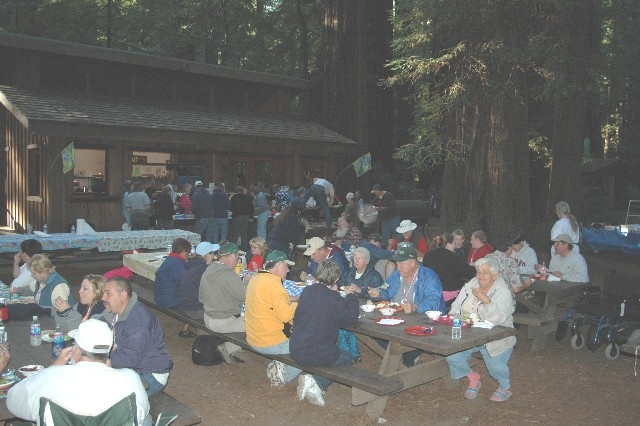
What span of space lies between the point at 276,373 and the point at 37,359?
Result: 7.70ft

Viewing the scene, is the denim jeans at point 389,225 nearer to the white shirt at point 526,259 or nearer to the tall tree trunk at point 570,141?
the tall tree trunk at point 570,141

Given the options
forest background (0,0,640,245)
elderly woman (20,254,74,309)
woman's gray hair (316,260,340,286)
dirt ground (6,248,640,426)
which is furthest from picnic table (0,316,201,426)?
forest background (0,0,640,245)

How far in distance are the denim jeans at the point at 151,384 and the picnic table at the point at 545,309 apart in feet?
15.3

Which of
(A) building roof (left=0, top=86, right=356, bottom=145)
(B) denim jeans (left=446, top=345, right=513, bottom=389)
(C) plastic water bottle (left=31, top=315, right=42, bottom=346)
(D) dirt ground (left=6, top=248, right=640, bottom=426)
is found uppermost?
(A) building roof (left=0, top=86, right=356, bottom=145)

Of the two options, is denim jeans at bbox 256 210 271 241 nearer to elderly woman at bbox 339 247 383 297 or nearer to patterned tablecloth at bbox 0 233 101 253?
patterned tablecloth at bbox 0 233 101 253

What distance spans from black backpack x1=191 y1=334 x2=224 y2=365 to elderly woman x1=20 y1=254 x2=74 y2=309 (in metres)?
1.49

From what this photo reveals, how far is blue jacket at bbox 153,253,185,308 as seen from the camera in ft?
26.6

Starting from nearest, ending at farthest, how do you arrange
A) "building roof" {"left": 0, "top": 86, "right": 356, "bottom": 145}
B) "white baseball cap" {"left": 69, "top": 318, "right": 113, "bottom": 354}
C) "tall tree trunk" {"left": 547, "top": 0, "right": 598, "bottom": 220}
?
1. "white baseball cap" {"left": 69, "top": 318, "right": 113, "bottom": 354}
2. "building roof" {"left": 0, "top": 86, "right": 356, "bottom": 145}
3. "tall tree trunk" {"left": 547, "top": 0, "right": 598, "bottom": 220}

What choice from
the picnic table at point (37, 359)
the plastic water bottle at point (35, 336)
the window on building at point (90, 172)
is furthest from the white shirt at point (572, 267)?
the window on building at point (90, 172)

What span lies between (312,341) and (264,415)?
86 cm

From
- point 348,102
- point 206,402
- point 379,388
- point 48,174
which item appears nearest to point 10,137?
point 48,174

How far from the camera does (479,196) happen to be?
12773 mm

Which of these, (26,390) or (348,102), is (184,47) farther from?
(26,390)

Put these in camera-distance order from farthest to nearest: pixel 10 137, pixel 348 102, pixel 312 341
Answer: pixel 348 102 < pixel 10 137 < pixel 312 341
